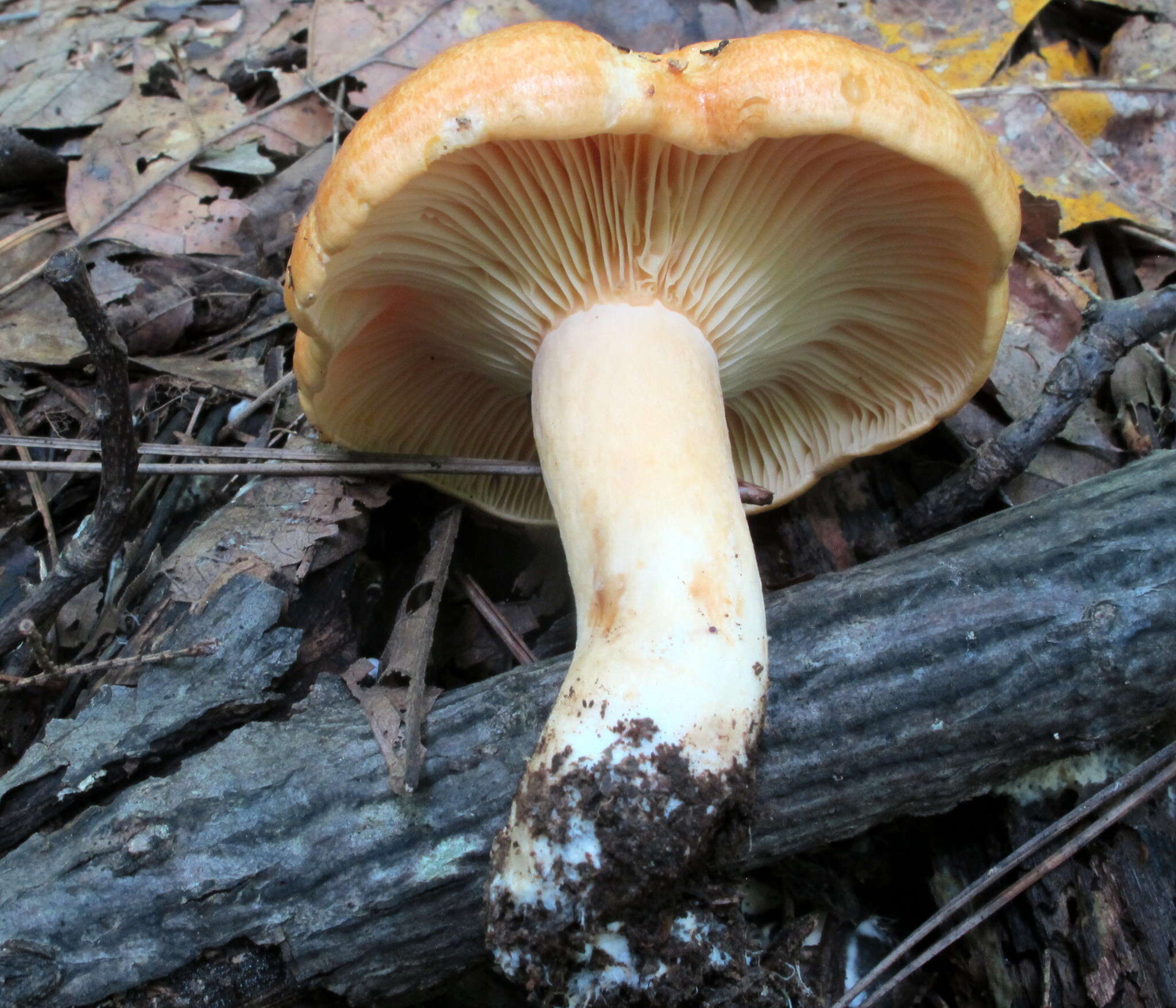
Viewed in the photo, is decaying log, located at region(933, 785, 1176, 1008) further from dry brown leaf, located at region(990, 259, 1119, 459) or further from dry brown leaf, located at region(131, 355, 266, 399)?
dry brown leaf, located at region(131, 355, 266, 399)

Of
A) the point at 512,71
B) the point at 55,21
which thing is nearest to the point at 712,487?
the point at 512,71

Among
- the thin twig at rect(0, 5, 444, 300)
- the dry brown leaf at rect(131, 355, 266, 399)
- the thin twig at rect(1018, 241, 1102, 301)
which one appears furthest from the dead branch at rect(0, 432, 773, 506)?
the thin twig at rect(1018, 241, 1102, 301)

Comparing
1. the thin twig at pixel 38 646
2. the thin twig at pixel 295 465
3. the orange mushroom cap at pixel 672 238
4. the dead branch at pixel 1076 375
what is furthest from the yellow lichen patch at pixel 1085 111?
the thin twig at pixel 38 646

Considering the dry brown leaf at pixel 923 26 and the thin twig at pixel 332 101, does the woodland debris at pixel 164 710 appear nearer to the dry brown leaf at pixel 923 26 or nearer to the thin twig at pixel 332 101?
the thin twig at pixel 332 101

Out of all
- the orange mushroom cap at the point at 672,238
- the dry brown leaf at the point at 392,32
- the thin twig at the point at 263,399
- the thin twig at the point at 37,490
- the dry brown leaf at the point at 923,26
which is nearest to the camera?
the orange mushroom cap at the point at 672,238

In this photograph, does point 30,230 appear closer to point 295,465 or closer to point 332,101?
point 332,101

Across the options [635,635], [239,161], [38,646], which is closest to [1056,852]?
[635,635]
